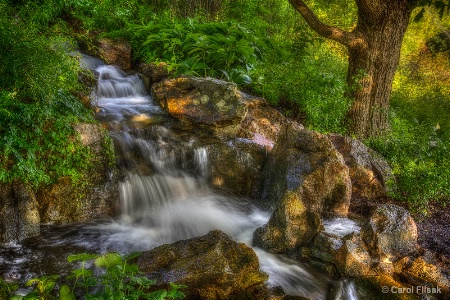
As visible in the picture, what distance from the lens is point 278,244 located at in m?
4.58

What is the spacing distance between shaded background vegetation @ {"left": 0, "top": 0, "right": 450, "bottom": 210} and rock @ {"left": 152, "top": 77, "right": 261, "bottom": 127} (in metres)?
1.07

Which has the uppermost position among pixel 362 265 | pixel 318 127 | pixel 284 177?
pixel 318 127

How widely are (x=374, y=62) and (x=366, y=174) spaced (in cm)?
298

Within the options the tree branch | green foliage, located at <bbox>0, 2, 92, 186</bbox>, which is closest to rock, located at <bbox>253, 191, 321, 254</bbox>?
green foliage, located at <bbox>0, 2, 92, 186</bbox>

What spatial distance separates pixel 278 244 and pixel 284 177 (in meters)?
1.17

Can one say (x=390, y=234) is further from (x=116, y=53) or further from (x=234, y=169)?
(x=116, y=53)

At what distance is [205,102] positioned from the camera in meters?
6.70

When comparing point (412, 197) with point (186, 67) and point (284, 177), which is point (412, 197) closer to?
point (284, 177)

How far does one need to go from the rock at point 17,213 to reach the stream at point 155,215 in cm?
12

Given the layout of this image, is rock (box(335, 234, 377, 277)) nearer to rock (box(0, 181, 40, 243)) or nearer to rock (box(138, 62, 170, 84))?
rock (box(0, 181, 40, 243))

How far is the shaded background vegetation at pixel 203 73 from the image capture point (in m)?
4.54

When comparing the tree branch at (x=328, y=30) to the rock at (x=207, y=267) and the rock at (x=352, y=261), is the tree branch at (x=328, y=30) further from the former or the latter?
the rock at (x=207, y=267)

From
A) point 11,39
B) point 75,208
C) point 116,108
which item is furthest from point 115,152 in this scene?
point 11,39

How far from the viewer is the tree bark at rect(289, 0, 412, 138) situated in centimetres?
750
